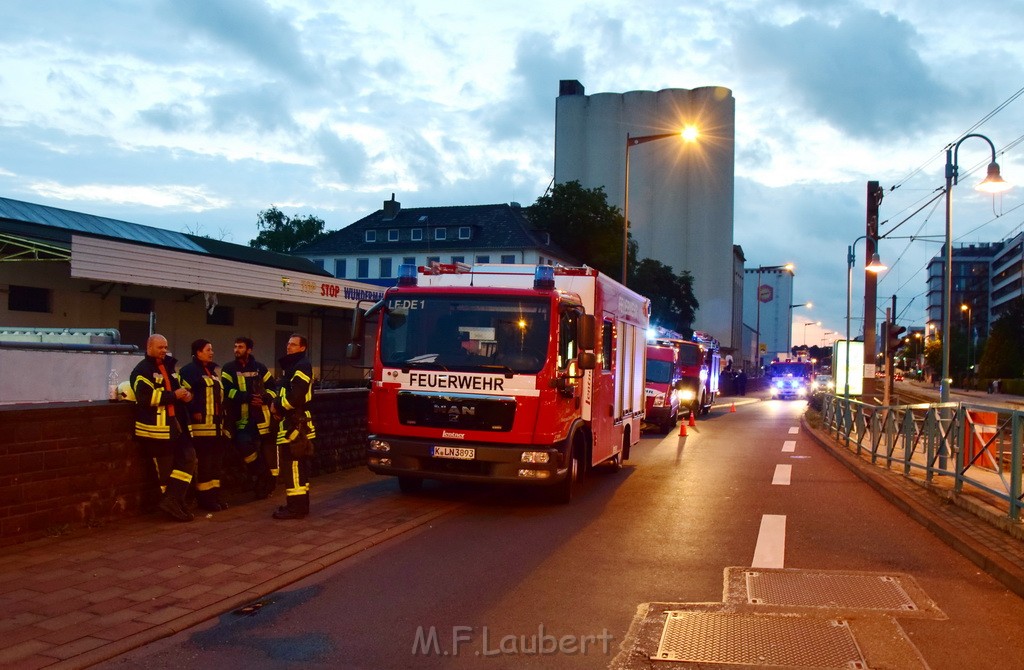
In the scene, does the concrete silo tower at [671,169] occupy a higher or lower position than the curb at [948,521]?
higher

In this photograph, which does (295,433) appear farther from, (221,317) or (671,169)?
(671,169)

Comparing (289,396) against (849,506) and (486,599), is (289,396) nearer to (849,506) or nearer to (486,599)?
(486,599)

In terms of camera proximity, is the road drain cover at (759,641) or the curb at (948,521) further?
the curb at (948,521)

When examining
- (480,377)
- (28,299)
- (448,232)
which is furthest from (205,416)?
(448,232)

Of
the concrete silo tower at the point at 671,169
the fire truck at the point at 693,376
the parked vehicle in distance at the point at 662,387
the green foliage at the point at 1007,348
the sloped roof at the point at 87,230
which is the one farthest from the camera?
the green foliage at the point at 1007,348

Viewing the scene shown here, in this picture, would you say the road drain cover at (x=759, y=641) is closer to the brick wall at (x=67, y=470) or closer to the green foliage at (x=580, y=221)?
the brick wall at (x=67, y=470)

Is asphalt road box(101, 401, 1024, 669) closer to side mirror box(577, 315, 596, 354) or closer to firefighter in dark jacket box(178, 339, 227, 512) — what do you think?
side mirror box(577, 315, 596, 354)

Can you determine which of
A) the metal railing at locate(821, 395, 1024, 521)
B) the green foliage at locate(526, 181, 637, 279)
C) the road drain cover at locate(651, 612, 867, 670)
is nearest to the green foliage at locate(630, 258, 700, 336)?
the green foliage at locate(526, 181, 637, 279)

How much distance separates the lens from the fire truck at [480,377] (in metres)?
9.99

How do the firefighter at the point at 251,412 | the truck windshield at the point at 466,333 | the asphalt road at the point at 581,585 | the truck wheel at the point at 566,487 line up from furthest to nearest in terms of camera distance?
the truck wheel at the point at 566,487, the truck windshield at the point at 466,333, the firefighter at the point at 251,412, the asphalt road at the point at 581,585

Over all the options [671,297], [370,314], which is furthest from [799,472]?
[671,297]

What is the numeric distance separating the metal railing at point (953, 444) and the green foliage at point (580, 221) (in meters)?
48.9

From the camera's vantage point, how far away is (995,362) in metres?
77.3

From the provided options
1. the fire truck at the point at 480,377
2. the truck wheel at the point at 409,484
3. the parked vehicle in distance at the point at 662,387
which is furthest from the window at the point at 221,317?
the fire truck at the point at 480,377
